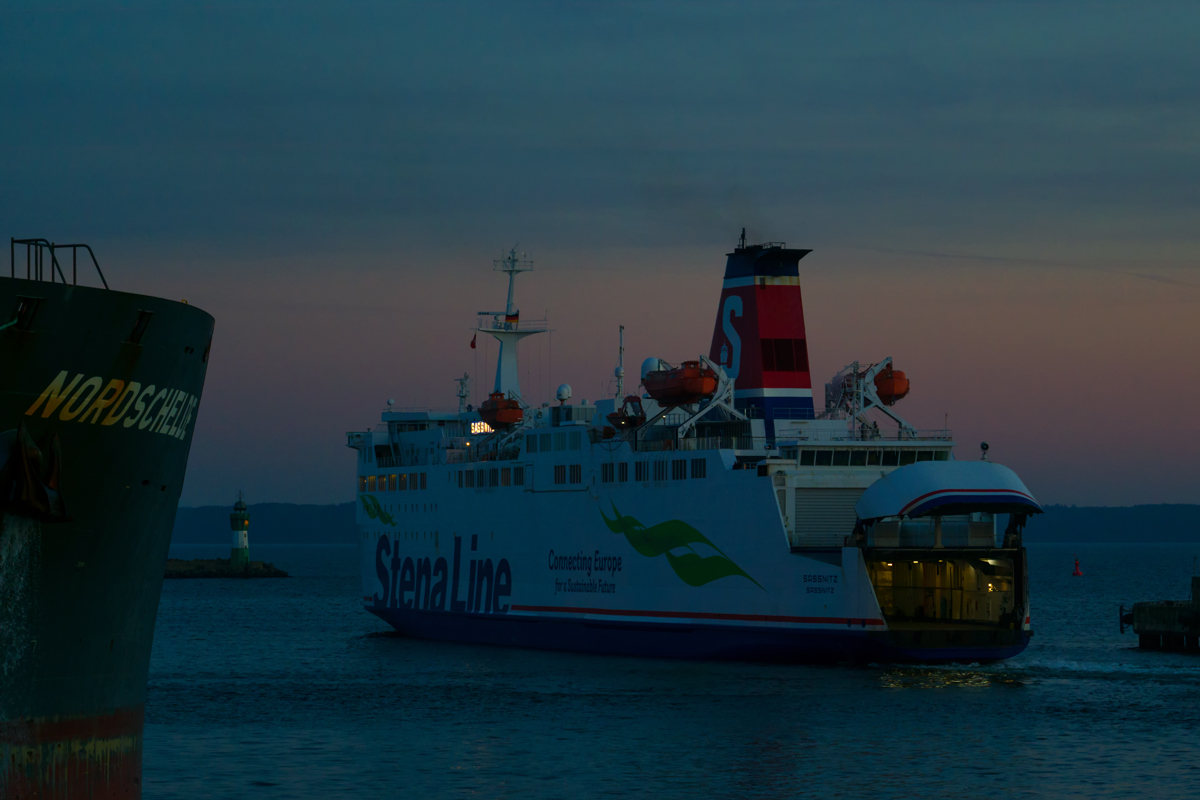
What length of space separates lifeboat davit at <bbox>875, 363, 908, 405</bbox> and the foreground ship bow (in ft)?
94.7

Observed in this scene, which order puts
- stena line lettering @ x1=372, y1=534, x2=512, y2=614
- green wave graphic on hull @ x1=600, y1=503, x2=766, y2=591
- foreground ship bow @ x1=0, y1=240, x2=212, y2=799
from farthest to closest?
stena line lettering @ x1=372, y1=534, x2=512, y2=614 < green wave graphic on hull @ x1=600, y1=503, x2=766, y2=591 < foreground ship bow @ x1=0, y1=240, x2=212, y2=799

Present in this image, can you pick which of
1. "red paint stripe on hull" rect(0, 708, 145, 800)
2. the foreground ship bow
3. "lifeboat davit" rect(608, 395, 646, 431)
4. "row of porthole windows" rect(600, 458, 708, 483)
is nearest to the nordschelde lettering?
the foreground ship bow

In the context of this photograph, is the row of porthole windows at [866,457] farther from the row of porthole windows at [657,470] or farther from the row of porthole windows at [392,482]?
the row of porthole windows at [392,482]

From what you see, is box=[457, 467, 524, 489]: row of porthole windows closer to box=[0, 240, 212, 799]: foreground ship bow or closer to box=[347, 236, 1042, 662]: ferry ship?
box=[347, 236, 1042, 662]: ferry ship

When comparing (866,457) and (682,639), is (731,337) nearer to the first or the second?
(866,457)

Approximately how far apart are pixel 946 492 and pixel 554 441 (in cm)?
1496

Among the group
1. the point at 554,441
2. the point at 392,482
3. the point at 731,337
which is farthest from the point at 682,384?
the point at 392,482

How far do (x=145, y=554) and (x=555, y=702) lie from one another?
20.6 meters

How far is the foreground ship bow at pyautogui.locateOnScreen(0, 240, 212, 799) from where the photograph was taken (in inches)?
565

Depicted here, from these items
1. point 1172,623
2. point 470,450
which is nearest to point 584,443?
point 470,450

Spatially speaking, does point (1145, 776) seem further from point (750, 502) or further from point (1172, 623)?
point (1172, 623)

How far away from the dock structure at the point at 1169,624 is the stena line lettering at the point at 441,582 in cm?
2206

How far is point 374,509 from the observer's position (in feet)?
189

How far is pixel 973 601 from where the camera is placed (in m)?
39.7
